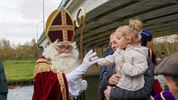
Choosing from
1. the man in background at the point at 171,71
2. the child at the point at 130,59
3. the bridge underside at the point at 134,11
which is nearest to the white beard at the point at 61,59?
the child at the point at 130,59

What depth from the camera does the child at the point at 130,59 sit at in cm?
394

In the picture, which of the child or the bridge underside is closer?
the child

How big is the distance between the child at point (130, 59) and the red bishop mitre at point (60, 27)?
3.46 feet

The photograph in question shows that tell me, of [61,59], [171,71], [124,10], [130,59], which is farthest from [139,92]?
[124,10]

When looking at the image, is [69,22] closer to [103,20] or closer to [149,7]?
[149,7]

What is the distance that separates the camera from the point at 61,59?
4.85 meters

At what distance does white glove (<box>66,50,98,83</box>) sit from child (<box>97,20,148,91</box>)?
324 mm

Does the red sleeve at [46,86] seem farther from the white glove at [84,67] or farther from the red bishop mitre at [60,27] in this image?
the red bishop mitre at [60,27]

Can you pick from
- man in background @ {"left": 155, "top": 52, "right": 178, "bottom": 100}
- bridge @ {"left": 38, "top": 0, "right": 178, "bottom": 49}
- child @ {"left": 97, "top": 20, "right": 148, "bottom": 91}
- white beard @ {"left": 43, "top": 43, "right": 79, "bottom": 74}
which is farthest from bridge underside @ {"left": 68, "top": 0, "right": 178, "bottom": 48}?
man in background @ {"left": 155, "top": 52, "right": 178, "bottom": 100}

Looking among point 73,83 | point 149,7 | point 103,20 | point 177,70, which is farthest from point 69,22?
point 103,20

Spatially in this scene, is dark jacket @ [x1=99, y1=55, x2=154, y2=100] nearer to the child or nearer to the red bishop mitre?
the child

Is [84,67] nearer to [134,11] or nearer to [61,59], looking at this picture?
[61,59]

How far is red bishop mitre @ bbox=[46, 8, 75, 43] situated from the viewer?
5091 mm

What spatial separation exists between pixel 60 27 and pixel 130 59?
56.9 inches
